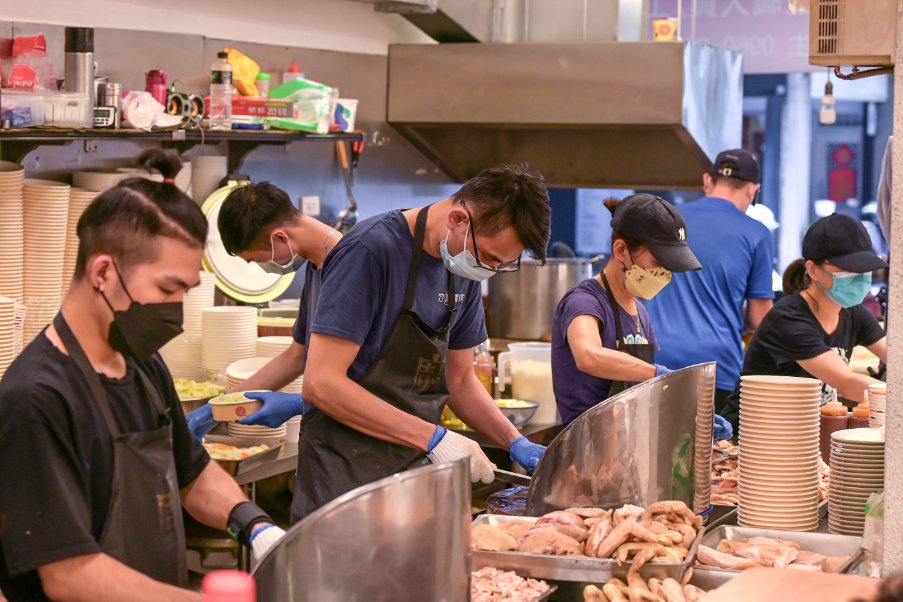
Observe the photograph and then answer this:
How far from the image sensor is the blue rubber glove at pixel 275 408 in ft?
11.9

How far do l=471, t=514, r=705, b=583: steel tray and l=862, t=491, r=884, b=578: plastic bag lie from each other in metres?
0.38

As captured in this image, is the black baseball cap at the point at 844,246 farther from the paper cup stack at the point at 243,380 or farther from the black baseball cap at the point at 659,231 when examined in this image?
the paper cup stack at the point at 243,380

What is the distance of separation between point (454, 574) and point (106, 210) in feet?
2.86

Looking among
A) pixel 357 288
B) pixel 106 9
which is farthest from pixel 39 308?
pixel 357 288

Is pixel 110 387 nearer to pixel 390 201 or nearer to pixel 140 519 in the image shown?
pixel 140 519

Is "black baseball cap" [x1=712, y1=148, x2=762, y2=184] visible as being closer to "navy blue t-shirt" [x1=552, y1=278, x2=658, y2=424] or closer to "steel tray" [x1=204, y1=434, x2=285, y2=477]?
"navy blue t-shirt" [x1=552, y1=278, x2=658, y2=424]

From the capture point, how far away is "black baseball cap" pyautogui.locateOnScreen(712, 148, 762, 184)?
17.3 feet

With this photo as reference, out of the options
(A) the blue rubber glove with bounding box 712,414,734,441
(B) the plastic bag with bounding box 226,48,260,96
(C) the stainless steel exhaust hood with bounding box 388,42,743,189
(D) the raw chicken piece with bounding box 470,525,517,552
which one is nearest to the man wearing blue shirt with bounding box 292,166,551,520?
(D) the raw chicken piece with bounding box 470,525,517,552

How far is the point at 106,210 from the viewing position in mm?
2059

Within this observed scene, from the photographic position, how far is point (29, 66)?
13.5 feet

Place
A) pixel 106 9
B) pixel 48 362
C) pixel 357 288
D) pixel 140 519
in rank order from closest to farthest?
pixel 48 362
pixel 140 519
pixel 357 288
pixel 106 9

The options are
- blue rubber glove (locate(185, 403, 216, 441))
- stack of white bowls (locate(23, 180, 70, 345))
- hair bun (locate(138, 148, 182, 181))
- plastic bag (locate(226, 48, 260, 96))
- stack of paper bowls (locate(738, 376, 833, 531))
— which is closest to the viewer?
hair bun (locate(138, 148, 182, 181))

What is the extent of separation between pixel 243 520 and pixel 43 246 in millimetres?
2266

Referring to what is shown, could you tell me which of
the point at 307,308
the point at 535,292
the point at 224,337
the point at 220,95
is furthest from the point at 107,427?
the point at 535,292
